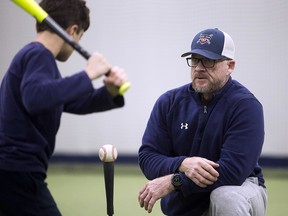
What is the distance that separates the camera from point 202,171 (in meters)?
2.38

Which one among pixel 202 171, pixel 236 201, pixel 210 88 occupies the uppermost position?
pixel 210 88

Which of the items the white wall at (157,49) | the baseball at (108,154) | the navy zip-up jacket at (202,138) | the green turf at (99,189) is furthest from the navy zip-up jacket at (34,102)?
the white wall at (157,49)

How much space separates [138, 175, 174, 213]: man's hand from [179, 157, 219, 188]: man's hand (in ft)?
0.36

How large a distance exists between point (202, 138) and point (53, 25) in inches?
38.6

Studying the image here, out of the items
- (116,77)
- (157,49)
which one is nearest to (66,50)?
(116,77)

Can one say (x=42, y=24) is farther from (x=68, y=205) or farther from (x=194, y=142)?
(x=68, y=205)

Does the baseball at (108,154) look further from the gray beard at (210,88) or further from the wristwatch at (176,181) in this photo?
the gray beard at (210,88)

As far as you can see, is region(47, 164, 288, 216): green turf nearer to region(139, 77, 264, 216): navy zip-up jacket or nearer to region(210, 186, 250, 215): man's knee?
region(139, 77, 264, 216): navy zip-up jacket

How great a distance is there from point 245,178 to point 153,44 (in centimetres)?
307

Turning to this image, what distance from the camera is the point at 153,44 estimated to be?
5.40 meters

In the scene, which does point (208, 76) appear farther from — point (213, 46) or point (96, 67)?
point (96, 67)

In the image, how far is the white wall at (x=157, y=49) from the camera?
5.18 meters

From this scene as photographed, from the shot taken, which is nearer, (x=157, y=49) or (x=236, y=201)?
(x=236, y=201)

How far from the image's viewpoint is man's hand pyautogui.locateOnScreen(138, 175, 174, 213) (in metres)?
2.47
